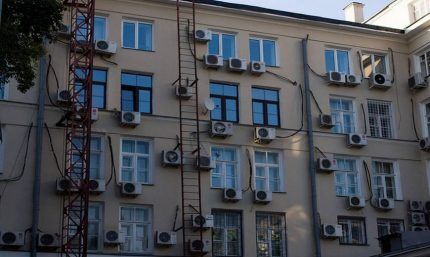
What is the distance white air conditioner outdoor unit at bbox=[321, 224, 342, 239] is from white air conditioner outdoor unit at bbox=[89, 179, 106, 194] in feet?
23.4

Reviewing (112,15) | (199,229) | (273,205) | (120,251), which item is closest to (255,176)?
(273,205)

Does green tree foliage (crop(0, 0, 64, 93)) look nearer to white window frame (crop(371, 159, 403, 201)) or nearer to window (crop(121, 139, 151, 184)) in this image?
window (crop(121, 139, 151, 184))

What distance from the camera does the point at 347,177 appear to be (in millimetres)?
26062

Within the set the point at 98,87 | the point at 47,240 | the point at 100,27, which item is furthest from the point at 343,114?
the point at 47,240

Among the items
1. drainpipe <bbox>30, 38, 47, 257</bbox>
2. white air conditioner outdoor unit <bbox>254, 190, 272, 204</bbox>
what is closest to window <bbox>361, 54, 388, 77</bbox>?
white air conditioner outdoor unit <bbox>254, 190, 272, 204</bbox>

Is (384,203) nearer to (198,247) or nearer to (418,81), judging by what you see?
(418,81)

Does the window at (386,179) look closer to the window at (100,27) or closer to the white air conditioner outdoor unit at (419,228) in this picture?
the white air conditioner outdoor unit at (419,228)

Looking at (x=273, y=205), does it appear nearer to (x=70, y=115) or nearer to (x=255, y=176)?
(x=255, y=176)

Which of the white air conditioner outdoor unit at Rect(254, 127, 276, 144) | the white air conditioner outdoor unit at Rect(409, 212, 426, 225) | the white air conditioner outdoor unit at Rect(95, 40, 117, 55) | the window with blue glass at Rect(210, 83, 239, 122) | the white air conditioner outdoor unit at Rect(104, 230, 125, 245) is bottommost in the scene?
the white air conditioner outdoor unit at Rect(104, 230, 125, 245)

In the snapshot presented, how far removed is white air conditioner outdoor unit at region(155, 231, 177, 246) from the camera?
22328 mm

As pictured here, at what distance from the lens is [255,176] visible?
24766mm

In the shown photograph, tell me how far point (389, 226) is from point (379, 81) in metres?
5.07

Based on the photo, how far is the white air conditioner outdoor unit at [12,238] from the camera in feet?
67.7

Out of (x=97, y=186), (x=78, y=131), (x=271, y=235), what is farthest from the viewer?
(x=271, y=235)
